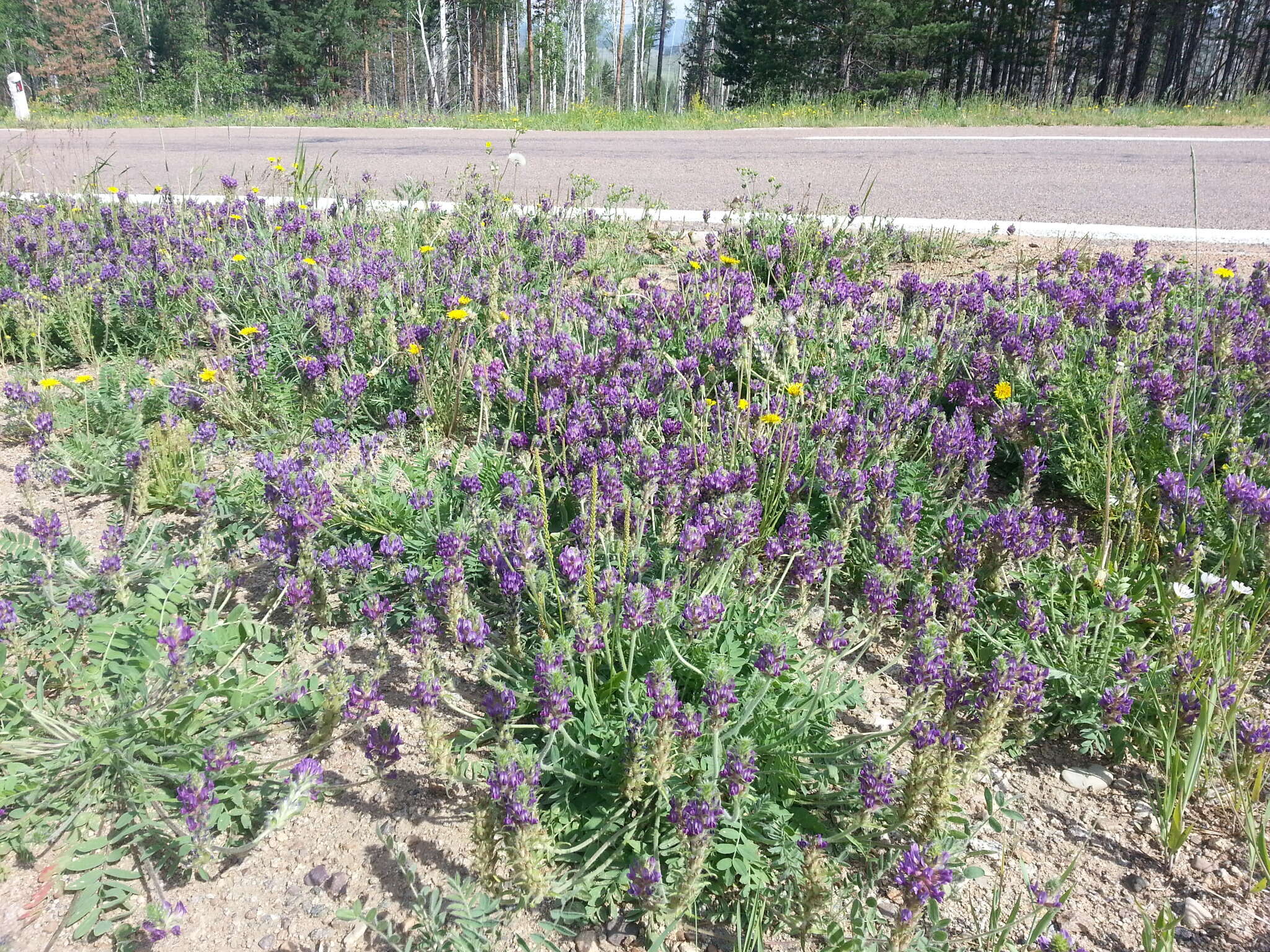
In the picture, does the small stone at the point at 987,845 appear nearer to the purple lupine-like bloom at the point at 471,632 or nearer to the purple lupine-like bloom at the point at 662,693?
the purple lupine-like bloom at the point at 662,693

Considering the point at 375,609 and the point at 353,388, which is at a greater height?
the point at 353,388

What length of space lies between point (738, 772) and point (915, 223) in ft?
18.6

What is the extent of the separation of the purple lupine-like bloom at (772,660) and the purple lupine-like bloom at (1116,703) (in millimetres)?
910

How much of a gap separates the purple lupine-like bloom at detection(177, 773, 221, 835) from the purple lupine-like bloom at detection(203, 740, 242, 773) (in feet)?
0.27

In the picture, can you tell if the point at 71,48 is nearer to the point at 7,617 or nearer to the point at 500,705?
the point at 7,617

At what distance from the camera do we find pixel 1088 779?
211 centimetres

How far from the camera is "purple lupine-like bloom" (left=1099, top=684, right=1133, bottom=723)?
82.1 inches

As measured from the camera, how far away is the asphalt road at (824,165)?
23.8ft

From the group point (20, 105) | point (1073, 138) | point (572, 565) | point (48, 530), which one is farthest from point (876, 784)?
point (20, 105)

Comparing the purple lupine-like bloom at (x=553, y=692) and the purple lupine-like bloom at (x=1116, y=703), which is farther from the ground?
the purple lupine-like bloom at (x=553, y=692)

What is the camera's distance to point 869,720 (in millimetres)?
2301

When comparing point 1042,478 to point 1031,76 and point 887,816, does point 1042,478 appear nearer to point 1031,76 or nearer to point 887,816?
point 887,816

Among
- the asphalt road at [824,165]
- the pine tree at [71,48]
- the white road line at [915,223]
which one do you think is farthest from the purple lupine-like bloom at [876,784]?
the pine tree at [71,48]

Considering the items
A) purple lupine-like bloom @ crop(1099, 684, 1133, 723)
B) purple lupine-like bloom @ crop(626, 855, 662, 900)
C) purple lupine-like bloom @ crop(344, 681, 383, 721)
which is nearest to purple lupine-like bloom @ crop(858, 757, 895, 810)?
purple lupine-like bloom @ crop(626, 855, 662, 900)
